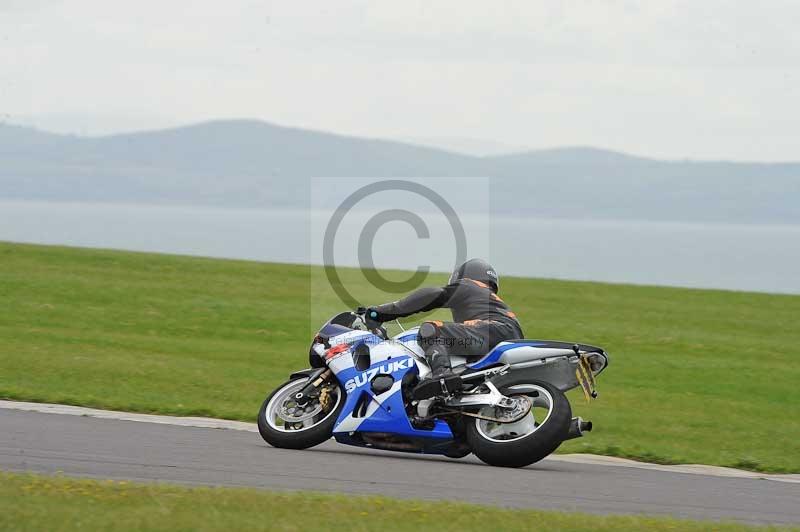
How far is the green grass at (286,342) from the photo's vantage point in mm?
13617

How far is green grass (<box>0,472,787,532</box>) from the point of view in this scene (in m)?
6.89

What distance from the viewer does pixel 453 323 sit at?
34.8 feet

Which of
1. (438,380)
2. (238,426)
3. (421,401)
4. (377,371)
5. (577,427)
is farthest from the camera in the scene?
(238,426)

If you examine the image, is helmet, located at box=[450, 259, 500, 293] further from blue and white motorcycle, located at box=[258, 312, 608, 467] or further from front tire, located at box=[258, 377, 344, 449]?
front tire, located at box=[258, 377, 344, 449]

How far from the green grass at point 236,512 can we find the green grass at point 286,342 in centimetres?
420

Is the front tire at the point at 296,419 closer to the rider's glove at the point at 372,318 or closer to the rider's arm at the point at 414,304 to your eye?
the rider's glove at the point at 372,318

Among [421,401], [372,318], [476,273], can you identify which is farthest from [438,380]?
[476,273]

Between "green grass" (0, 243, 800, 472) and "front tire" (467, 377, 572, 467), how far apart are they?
2.04 meters

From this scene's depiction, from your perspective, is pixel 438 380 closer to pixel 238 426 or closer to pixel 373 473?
pixel 373 473

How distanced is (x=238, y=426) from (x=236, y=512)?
5.12m

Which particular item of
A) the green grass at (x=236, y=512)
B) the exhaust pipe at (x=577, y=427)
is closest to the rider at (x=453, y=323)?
the exhaust pipe at (x=577, y=427)

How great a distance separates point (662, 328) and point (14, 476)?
18.9 metres

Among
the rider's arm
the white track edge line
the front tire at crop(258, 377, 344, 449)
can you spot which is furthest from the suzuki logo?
the white track edge line

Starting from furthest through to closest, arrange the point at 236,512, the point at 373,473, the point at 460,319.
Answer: the point at 460,319 < the point at 373,473 < the point at 236,512
